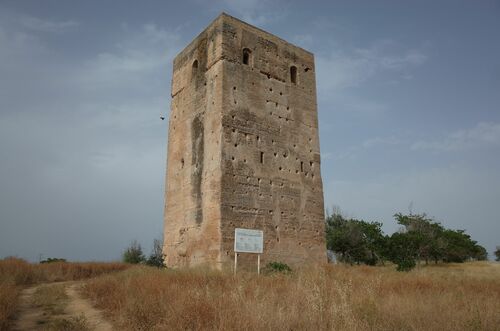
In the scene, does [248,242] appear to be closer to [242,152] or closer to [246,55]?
[242,152]

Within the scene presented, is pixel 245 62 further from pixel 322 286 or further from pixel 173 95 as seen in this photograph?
pixel 322 286

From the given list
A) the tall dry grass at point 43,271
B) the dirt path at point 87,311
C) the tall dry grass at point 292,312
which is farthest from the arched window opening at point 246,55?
the tall dry grass at point 43,271

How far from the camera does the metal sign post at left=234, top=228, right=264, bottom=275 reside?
12.4 m

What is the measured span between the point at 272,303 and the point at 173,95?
13.7m

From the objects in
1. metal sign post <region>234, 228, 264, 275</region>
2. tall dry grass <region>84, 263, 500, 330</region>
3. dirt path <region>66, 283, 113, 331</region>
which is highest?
metal sign post <region>234, 228, 264, 275</region>

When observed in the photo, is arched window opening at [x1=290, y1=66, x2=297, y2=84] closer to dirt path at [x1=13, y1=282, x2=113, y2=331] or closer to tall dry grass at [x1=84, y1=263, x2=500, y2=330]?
tall dry grass at [x1=84, y1=263, x2=500, y2=330]

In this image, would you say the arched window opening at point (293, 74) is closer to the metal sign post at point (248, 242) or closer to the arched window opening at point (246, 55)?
the arched window opening at point (246, 55)

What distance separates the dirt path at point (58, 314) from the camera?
242 inches

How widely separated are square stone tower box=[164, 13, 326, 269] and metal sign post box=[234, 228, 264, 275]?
1.43 feet

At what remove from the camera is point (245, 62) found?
15.4m

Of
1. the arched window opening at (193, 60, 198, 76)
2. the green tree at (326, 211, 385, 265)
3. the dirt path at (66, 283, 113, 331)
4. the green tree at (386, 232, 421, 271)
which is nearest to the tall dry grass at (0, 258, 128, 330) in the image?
the dirt path at (66, 283, 113, 331)

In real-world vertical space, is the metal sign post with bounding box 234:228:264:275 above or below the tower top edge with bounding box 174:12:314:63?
below

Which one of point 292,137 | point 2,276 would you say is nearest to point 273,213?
point 292,137

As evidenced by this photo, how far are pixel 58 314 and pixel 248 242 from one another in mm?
6422
